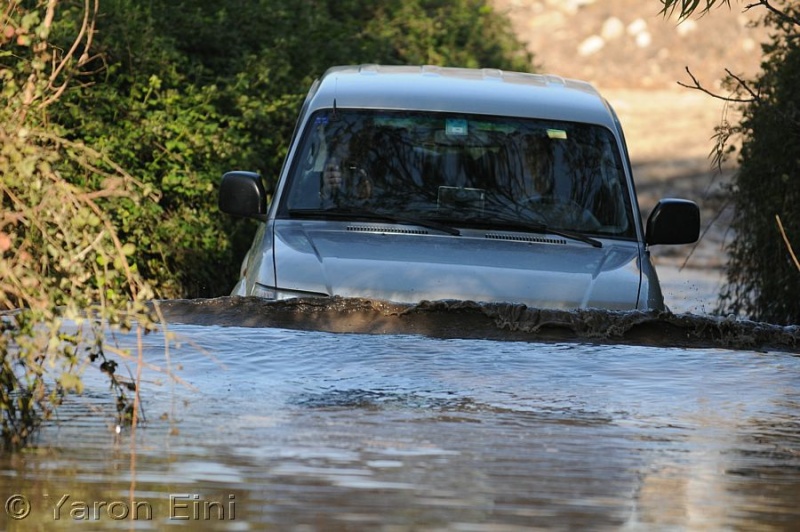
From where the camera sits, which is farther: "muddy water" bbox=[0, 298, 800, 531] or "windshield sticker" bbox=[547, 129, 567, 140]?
"windshield sticker" bbox=[547, 129, 567, 140]

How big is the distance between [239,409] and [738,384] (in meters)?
1.93

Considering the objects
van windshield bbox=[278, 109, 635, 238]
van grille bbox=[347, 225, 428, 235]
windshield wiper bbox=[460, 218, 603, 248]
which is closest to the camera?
van grille bbox=[347, 225, 428, 235]

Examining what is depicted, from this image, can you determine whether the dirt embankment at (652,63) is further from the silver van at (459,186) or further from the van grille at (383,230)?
the van grille at (383,230)

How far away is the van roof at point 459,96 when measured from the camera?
766cm

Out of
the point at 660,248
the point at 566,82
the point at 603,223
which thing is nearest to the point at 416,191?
the point at 603,223

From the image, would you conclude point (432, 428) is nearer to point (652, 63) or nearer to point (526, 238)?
point (526, 238)

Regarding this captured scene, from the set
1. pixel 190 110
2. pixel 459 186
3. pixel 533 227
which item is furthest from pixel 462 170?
pixel 190 110

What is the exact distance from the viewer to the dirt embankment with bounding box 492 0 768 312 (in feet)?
92.4

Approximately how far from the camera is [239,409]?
5.33 m

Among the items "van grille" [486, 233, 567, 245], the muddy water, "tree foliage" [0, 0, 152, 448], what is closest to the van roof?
"van grille" [486, 233, 567, 245]

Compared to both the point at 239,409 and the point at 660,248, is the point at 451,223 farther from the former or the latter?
the point at 660,248

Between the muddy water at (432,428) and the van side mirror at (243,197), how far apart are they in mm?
789

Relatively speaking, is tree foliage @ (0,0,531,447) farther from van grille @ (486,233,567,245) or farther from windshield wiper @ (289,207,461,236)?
van grille @ (486,233,567,245)

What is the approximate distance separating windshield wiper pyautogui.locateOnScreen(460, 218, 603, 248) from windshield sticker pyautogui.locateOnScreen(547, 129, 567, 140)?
55 cm
